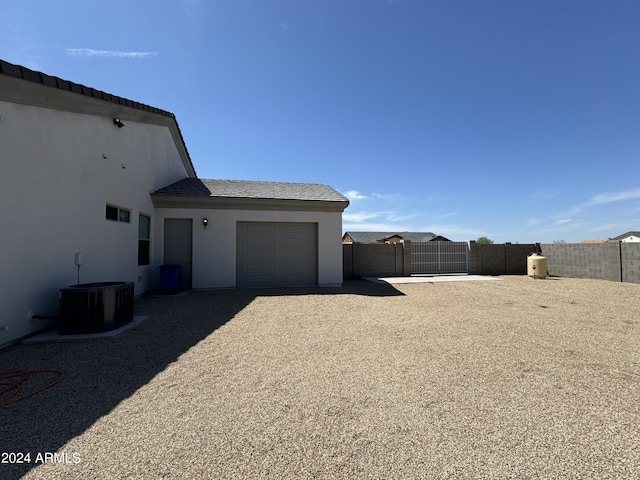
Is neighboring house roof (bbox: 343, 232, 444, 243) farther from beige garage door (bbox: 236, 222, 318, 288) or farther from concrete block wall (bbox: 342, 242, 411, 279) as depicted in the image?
beige garage door (bbox: 236, 222, 318, 288)

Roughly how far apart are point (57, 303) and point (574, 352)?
879 centimetres

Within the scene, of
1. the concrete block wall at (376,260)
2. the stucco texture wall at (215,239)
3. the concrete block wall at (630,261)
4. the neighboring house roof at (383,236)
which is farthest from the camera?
the neighboring house roof at (383,236)

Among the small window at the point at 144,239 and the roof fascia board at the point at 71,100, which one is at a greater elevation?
the roof fascia board at the point at 71,100

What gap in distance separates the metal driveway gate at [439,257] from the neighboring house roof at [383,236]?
27.2 m

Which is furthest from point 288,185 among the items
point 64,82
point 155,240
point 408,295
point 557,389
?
point 557,389

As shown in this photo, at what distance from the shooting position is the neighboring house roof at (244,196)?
31.6 feet

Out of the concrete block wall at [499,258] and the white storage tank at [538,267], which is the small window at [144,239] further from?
the white storage tank at [538,267]

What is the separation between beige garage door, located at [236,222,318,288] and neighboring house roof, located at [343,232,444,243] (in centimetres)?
3332

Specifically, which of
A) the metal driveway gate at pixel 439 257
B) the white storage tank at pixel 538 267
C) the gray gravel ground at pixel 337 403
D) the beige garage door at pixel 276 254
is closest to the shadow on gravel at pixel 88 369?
the gray gravel ground at pixel 337 403

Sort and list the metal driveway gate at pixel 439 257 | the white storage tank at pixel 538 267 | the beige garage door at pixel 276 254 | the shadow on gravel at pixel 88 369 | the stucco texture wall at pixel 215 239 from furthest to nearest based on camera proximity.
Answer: the metal driveway gate at pixel 439 257 < the white storage tank at pixel 538 267 < the beige garage door at pixel 276 254 < the stucco texture wall at pixel 215 239 < the shadow on gravel at pixel 88 369

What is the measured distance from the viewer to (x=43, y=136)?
4977 mm

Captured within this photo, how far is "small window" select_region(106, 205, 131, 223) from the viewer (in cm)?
712

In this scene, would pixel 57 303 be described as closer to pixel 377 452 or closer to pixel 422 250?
pixel 377 452

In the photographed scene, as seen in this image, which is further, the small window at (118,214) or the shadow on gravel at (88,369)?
the small window at (118,214)
